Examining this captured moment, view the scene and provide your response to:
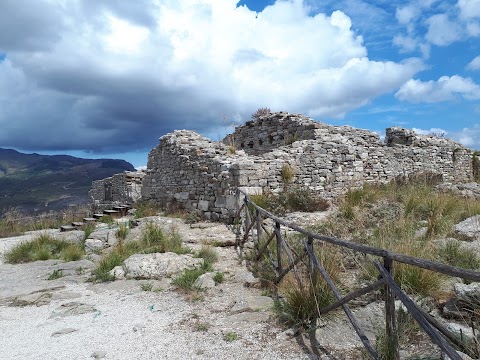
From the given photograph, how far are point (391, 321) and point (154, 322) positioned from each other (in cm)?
312

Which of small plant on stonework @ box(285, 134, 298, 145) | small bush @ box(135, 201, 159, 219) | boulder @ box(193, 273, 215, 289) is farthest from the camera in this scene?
small plant on stonework @ box(285, 134, 298, 145)

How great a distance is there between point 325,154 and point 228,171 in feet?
12.8

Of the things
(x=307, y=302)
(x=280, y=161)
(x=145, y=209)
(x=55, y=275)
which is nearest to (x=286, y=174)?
(x=280, y=161)

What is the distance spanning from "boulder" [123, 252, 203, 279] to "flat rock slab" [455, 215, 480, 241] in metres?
5.53

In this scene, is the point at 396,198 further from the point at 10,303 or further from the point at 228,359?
the point at 10,303

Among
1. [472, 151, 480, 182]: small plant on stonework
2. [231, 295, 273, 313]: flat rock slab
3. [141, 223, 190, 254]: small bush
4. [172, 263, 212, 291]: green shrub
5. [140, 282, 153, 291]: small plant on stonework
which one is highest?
[472, 151, 480, 182]: small plant on stonework

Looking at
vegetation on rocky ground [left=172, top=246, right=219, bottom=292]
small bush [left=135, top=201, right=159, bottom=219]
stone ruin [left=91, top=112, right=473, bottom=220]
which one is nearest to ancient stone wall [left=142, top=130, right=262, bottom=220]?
stone ruin [left=91, top=112, right=473, bottom=220]

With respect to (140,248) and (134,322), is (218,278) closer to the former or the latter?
(134,322)

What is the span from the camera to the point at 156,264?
23.3 ft

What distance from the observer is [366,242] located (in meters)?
6.84

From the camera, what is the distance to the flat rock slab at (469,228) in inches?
282

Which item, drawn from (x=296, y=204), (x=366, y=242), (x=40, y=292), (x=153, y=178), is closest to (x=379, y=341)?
(x=366, y=242)

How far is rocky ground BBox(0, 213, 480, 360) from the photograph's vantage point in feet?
12.9

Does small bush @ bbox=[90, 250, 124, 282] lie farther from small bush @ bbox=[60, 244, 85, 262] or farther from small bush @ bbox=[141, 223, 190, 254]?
small bush @ bbox=[60, 244, 85, 262]
